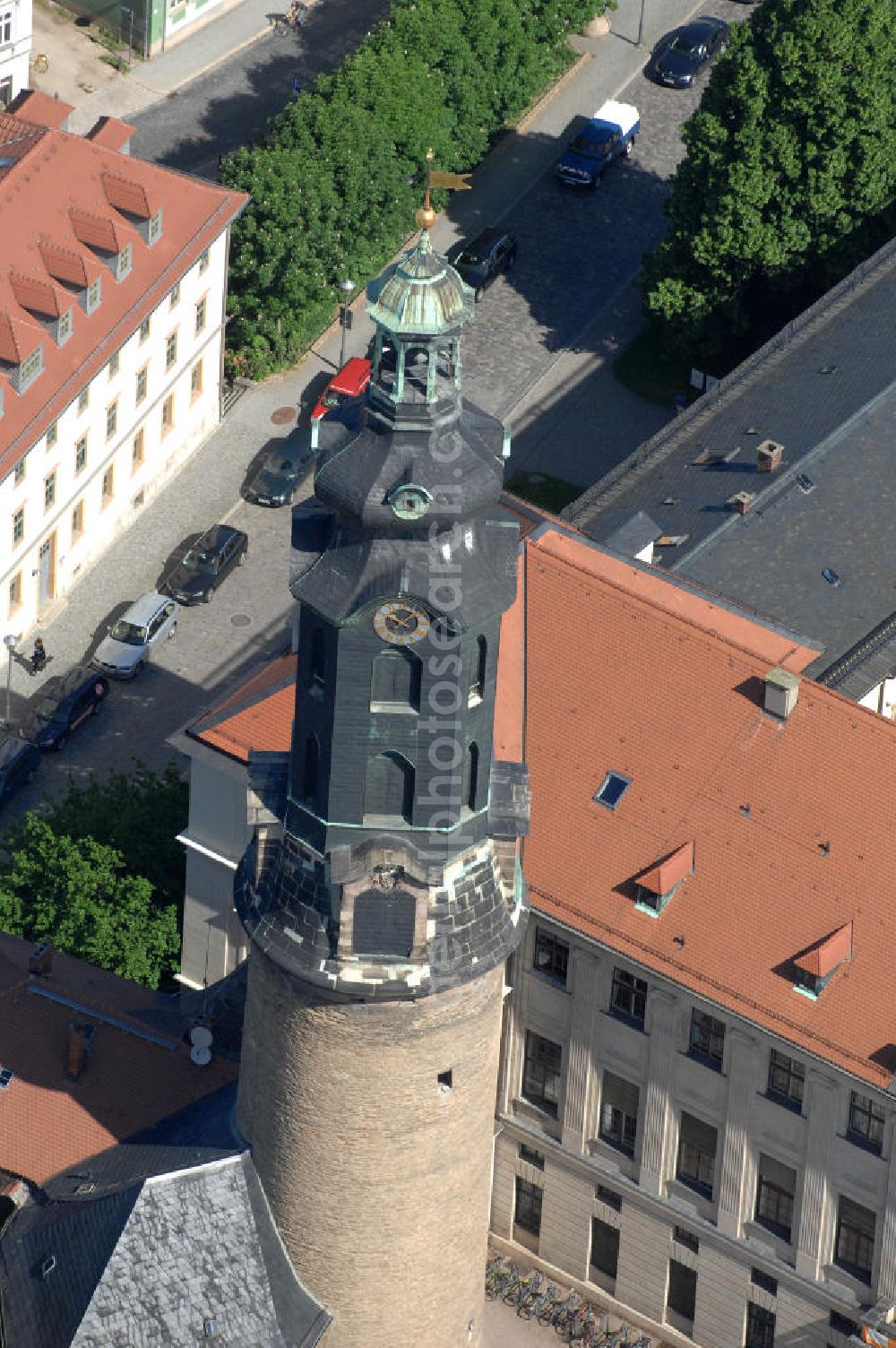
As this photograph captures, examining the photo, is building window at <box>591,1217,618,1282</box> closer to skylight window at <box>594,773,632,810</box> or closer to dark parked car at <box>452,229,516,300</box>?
skylight window at <box>594,773,632,810</box>

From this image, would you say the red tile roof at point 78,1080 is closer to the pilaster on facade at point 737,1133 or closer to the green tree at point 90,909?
the green tree at point 90,909

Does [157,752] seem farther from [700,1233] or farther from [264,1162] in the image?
[264,1162]

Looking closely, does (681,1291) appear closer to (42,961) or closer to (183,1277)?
(42,961)

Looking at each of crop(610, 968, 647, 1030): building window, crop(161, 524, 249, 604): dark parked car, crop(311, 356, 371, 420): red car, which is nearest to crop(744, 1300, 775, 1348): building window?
crop(610, 968, 647, 1030): building window

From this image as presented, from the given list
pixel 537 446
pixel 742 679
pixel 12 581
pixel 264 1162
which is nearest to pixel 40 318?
pixel 12 581

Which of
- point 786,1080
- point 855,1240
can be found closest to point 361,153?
point 786,1080

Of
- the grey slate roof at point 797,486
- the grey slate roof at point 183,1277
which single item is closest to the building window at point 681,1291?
the grey slate roof at point 797,486
